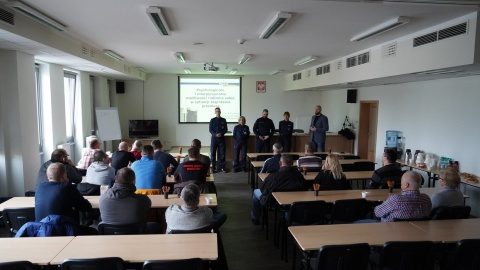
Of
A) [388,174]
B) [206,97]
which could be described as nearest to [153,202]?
[388,174]

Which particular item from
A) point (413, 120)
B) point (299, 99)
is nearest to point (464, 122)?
point (413, 120)

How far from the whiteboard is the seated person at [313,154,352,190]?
→ 7.49 m

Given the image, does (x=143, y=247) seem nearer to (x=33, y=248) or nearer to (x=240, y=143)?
(x=33, y=248)

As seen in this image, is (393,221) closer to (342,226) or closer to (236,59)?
(342,226)

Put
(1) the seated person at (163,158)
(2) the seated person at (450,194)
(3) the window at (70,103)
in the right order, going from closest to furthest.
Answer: (2) the seated person at (450,194)
(1) the seated person at (163,158)
(3) the window at (70,103)

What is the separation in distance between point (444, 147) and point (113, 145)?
1035cm

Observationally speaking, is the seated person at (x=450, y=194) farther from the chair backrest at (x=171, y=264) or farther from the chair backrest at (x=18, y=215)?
the chair backrest at (x=18, y=215)

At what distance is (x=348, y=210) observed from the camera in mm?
3869

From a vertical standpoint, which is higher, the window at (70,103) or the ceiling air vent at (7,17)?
the ceiling air vent at (7,17)

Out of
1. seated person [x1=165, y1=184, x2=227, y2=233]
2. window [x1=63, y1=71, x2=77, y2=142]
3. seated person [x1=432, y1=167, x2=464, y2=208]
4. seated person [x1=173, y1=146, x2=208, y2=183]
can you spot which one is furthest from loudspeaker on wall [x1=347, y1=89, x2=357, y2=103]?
seated person [x1=165, y1=184, x2=227, y2=233]

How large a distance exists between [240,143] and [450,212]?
6.08 m

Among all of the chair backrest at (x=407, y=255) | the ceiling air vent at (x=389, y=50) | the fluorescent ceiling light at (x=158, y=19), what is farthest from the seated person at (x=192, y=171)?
the ceiling air vent at (x=389, y=50)

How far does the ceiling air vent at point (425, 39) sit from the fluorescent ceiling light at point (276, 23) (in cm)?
231

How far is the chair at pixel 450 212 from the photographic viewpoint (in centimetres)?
349
